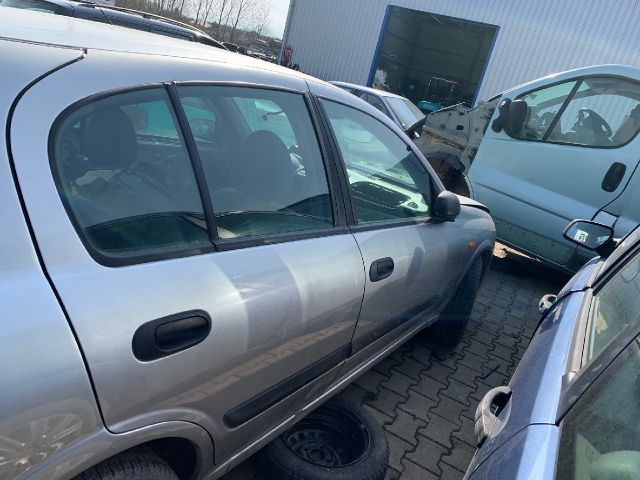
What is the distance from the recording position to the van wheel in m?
1.22

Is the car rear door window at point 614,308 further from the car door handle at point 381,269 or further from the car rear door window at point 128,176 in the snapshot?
the car rear door window at point 128,176

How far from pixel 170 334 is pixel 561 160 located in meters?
4.64

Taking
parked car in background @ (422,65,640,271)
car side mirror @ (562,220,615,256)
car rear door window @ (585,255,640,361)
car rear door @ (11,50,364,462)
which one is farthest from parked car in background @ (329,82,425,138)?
car rear door @ (11,50,364,462)

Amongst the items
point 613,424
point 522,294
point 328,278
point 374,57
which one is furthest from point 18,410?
point 374,57

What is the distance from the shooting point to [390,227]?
236cm

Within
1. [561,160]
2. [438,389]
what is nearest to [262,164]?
[438,389]

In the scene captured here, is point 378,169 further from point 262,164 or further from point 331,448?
point 331,448

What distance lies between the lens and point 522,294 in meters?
5.27

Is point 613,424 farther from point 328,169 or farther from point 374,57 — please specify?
point 374,57

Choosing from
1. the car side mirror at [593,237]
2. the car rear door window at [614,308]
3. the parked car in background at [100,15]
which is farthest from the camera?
the parked car in background at [100,15]

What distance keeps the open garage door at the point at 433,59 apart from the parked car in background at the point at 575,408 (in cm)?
1836

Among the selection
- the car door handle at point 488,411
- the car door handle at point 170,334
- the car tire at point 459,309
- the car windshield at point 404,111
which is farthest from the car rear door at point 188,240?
the car windshield at point 404,111

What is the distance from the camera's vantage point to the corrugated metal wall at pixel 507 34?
14336 mm

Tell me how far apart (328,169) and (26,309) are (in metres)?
1.30
